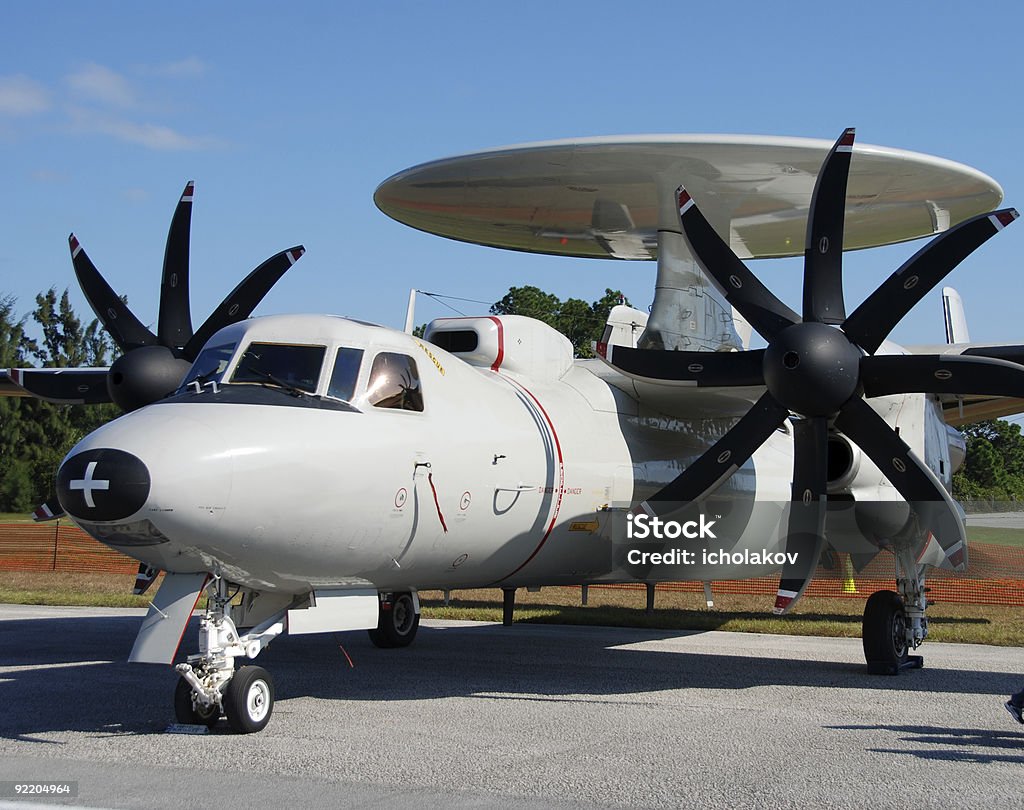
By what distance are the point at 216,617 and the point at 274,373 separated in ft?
6.81

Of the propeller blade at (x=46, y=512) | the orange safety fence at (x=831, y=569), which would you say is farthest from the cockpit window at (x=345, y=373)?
the orange safety fence at (x=831, y=569)

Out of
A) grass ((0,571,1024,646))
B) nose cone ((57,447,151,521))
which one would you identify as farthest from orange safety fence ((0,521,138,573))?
nose cone ((57,447,151,521))

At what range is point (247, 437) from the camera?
8.41 m

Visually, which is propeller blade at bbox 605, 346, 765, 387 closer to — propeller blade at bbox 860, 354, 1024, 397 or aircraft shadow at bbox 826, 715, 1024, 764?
propeller blade at bbox 860, 354, 1024, 397

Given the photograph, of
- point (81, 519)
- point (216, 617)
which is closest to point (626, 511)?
point (216, 617)

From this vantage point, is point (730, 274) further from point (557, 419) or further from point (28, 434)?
point (28, 434)

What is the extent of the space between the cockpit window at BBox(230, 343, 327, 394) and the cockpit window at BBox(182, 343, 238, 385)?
170 millimetres

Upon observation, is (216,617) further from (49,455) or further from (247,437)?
(49,455)

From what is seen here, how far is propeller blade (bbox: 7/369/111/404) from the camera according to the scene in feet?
48.6

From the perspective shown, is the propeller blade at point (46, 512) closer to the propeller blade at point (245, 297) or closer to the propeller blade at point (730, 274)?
the propeller blade at point (245, 297)

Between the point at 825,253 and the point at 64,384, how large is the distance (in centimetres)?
994

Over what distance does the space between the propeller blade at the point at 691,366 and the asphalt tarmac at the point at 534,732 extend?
324 centimetres

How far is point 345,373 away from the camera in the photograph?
9.61m

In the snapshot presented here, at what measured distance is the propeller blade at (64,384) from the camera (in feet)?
48.6
